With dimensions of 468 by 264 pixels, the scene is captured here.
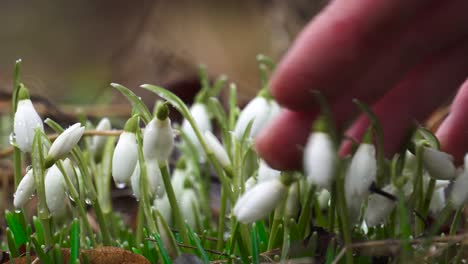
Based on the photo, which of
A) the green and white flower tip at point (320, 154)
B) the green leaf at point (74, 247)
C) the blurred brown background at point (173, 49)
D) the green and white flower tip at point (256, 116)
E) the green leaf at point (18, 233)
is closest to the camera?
the green and white flower tip at point (320, 154)

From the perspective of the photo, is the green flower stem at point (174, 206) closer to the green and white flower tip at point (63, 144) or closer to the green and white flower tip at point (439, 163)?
the green and white flower tip at point (63, 144)

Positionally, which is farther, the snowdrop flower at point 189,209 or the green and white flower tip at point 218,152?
the snowdrop flower at point 189,209

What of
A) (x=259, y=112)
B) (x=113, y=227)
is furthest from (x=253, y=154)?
(x=113, y=227)

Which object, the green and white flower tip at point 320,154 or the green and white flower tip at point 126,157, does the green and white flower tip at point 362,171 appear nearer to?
the green and white flower tip at point 320,154

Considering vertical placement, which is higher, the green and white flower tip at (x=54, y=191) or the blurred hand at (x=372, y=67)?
the blurred hand at (x=372, y=67)

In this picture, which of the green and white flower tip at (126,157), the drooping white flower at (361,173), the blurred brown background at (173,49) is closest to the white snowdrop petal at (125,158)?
the green and white flower tip at (126,157)

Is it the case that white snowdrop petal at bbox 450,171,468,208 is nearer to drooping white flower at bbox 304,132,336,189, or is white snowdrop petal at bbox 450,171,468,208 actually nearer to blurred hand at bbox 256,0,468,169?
blurred hand at bbox 256,0,468,169

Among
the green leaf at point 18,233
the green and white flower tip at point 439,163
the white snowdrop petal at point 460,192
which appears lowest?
the white snowdrop petal at point 460,192

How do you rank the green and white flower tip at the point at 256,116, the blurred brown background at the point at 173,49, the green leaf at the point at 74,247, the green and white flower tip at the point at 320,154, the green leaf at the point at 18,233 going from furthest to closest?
the blurred brown background at the point at 173,49
the green and white flower tip at the point at 256,116
the green leaf at the point at 18,233
the green leaf at the point at 74,247
the green and white flower tip at the point at 320,154
